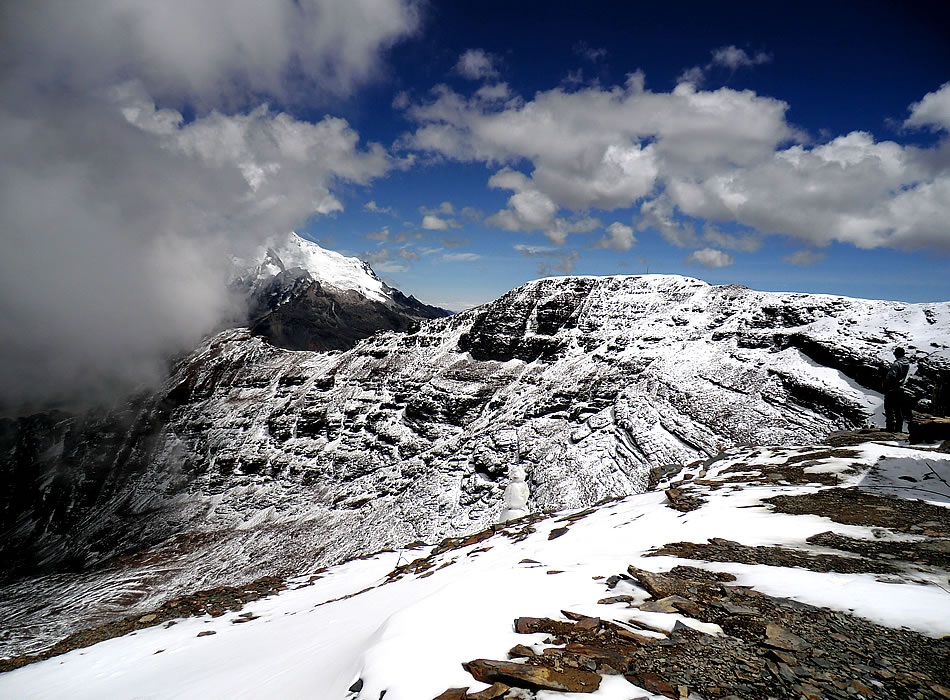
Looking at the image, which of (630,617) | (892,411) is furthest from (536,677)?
(892,411)

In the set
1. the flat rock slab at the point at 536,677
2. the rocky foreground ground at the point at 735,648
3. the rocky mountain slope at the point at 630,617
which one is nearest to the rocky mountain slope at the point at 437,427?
the rocky mountain slope at the point at 630,617

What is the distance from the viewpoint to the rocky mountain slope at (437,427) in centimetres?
3709

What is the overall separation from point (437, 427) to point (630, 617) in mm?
51584

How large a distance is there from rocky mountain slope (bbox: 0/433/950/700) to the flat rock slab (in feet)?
0.06

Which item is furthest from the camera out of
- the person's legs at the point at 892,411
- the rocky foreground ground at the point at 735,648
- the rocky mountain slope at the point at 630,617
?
the person's legs at the point at 892,411

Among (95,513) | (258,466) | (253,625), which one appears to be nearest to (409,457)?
(258,466)

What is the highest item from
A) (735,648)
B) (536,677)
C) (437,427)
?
(536,677)

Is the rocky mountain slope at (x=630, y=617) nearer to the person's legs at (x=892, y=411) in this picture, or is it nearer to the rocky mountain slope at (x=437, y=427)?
the person's legs at (x=892, y=411)

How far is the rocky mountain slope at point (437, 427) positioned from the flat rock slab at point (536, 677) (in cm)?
3200

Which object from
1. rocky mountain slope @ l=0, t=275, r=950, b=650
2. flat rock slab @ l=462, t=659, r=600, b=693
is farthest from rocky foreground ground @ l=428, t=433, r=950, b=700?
rocky mountain slope @ l=0, t=275, r=950, b=650

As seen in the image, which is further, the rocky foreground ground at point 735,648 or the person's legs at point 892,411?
the person's legs at point 892,411

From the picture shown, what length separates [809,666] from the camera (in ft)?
13.8

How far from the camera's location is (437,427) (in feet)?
184

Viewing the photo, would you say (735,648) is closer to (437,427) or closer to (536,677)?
(536,677)
